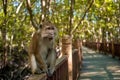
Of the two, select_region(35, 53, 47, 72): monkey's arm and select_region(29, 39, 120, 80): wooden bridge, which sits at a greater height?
select_region(35, 53, 47, 72): monkey's arm

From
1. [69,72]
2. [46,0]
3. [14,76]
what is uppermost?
[46,0]

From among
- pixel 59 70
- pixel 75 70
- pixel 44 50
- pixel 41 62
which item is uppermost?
pixel 44 50

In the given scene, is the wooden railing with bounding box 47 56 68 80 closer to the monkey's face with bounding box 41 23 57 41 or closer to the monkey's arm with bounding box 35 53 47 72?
the monkey's arm with bounding box 35 53 47 72

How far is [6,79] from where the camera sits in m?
14.2

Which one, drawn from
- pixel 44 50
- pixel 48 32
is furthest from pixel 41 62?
pixel 48 32

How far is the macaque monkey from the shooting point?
14.0 feet

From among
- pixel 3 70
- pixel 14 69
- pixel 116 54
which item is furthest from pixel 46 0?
pixel 116 54

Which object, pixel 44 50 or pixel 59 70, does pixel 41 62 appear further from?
pixel 59 70

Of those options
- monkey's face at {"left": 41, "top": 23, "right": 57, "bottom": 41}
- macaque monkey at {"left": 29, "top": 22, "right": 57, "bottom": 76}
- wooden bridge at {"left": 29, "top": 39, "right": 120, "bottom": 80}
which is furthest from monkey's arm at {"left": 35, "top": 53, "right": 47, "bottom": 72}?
monkey's face at {"left": 41, "top": 23, "right": 57, "bottom": 41}

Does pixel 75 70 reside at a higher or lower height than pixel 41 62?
lower

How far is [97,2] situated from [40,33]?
50.6ft

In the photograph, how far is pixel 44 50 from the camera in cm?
445

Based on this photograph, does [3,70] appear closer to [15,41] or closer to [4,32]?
[4,32]

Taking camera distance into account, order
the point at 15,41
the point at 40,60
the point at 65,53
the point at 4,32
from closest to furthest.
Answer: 1. the point at 40,60
2. the point at 65,53
3. the point at 4,32
4. the point at 15,41
